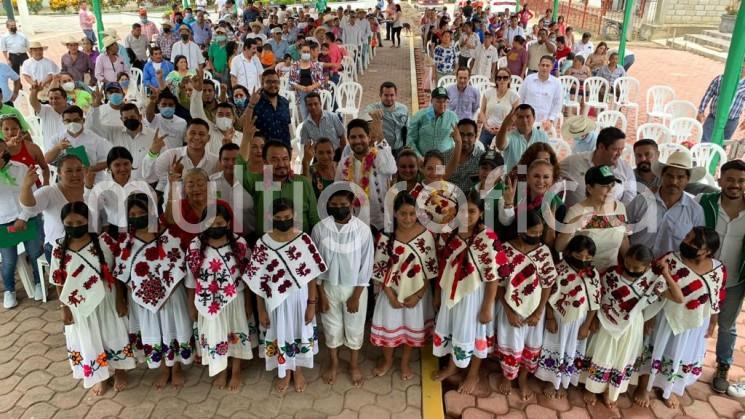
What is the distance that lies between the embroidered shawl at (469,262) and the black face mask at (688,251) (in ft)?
3.46

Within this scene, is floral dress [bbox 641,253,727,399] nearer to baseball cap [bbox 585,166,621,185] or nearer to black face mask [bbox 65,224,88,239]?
baseball cap [bbox 585,166,621,185]

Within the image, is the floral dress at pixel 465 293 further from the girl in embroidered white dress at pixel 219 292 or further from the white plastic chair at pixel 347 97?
the white plastic chair at pixel 347 97

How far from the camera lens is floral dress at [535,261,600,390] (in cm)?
334

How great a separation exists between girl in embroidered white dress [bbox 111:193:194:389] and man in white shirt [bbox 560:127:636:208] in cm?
289

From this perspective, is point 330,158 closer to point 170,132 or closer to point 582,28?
point 170,132

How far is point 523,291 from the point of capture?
11.1 ft

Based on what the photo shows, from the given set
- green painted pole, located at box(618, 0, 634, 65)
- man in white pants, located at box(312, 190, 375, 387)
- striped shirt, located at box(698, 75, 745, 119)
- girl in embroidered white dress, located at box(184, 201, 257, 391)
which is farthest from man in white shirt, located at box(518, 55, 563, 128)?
green painted pole, located at box(618, 0, 634, 65)

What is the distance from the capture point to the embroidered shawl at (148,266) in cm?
337

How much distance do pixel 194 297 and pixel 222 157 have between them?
117cm

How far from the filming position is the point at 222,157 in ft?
13.4

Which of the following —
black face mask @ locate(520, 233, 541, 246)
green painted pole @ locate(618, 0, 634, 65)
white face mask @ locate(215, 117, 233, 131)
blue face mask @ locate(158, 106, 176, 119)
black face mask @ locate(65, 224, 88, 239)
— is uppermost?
green painted pole @ locate(618, 0, 634, 65)

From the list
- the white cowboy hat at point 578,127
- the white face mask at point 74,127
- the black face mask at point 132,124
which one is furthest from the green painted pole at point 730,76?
the white face mask at point 74,127

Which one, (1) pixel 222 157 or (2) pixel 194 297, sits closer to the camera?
(2) pixel 194 297

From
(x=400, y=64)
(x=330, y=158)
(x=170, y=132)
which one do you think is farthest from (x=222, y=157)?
(x=400, y=64)
